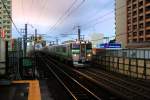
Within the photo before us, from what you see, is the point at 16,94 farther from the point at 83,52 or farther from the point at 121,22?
the point at 121,22

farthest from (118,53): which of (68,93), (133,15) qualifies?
(133,15)

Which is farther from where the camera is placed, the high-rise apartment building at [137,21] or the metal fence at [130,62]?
the high-rise apartment building at [137,21]

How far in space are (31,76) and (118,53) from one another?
15.4m

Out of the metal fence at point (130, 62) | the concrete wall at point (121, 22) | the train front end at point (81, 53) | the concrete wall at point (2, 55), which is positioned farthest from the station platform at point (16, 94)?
the concrete wall at point (121, 22)

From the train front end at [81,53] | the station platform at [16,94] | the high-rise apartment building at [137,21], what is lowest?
the station platform at [16,94]

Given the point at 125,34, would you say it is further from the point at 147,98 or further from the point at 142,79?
the point at 147,98

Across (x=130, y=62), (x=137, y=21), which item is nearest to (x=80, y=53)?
(x=130, y=62)

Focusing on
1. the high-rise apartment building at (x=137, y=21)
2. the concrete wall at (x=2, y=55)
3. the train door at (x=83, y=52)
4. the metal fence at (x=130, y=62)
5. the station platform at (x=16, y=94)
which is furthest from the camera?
the high-rise apartment building at (x=137, y=21)

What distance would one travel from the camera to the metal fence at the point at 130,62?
32.6 metres

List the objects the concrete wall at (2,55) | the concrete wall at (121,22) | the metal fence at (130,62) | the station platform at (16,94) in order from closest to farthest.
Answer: the station platform at (16,94) → the concrete wall at (2,55) → the metal fence at (130,62) → the concrete wall at (121,22)

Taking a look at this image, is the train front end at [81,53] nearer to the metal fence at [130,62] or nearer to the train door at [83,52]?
the train door at [83,52]

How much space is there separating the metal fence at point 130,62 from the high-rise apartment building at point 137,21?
69.4 metres

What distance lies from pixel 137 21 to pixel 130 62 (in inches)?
3447

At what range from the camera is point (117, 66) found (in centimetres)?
4106
